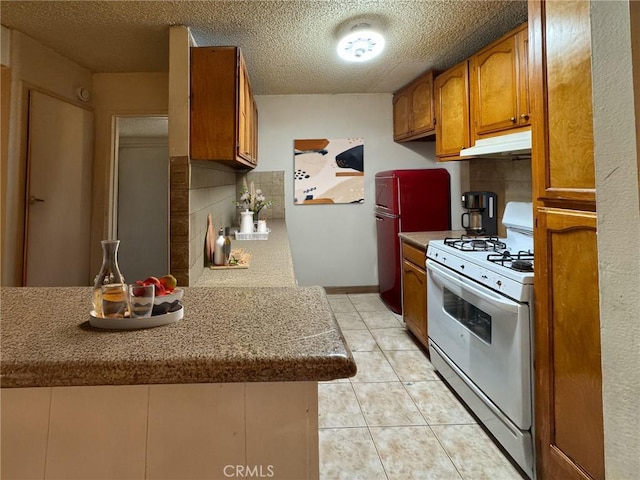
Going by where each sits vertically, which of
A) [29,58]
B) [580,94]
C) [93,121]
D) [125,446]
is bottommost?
[125,446]

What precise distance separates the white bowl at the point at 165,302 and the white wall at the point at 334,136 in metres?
3.35

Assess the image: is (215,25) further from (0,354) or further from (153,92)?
(0,354)

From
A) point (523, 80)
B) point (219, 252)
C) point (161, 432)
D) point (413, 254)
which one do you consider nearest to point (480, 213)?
point (413, 254)

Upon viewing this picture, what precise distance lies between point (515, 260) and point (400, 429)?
1.04 metres

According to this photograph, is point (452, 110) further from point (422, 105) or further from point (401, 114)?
point (401, 114)

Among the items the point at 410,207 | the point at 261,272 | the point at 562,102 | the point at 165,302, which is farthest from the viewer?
the point at 410,207

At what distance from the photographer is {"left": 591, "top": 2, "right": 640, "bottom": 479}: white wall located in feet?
2.14

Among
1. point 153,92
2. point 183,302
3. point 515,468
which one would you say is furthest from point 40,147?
point 515,468

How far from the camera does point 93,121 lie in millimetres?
3137

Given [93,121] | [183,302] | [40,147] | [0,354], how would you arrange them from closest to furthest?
[0,354] < [183,302] < [40,147] < [93,121]

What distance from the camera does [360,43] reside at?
8.10 feet

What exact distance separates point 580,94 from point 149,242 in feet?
14.2

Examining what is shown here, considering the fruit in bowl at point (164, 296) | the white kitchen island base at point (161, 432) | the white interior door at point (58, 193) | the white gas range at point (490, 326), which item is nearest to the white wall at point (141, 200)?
the white interior door at point (58, 193)

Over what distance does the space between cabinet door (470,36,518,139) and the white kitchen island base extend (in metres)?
2.28
